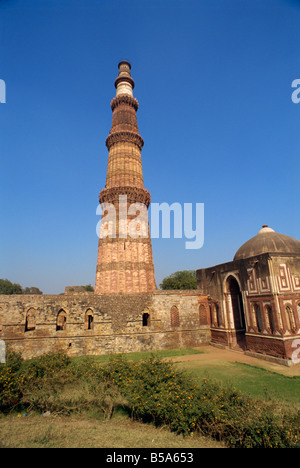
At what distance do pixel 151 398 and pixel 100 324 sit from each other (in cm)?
1101

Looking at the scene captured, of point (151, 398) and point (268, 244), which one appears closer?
point (151, 398)

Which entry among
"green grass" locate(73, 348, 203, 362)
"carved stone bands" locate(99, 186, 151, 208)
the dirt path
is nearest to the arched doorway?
the dirt path

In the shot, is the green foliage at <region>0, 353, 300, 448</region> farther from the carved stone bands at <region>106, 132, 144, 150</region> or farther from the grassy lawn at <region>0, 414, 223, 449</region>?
the carved stone bands at <region>106, 132, 144, 150</region>

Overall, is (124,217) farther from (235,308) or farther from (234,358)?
(234,358)

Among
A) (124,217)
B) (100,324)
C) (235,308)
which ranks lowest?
(100,324)

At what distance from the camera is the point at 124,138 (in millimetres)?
24984

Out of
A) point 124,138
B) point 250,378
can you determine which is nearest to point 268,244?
point 250,378

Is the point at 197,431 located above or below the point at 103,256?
below

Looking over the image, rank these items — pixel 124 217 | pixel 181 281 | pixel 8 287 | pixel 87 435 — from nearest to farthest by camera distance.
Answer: pixel 87 435, pixel 124 217, pixel 181 281, pixel 8 287

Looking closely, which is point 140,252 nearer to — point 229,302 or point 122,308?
point 122,308

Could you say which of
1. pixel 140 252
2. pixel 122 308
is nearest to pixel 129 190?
pixel 140 252

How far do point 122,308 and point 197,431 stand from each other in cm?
1181

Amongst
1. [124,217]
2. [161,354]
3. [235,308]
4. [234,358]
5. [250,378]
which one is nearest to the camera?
[250,378]
